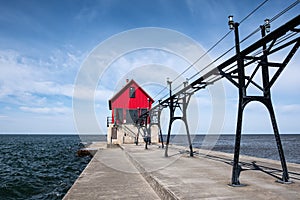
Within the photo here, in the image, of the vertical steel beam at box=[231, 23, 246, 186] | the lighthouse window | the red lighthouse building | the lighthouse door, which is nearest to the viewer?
the vertical steel beam at box=[231, 23, 246, 186]

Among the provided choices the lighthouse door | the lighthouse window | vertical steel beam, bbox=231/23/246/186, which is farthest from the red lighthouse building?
A: vertical steel beam, bbox=231/23/246/186

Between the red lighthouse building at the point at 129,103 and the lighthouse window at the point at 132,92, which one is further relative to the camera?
the lighthouse window at the point at 132,92

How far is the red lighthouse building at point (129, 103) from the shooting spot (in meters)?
34.9

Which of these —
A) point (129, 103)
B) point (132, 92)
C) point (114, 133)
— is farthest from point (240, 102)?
point (132, 92)

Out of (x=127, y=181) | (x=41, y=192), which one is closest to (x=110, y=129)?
(x=41, y=192)

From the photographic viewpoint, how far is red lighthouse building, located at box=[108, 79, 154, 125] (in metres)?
34.9

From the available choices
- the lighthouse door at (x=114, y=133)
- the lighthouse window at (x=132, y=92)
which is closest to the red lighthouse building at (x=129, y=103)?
the lighthouse window at (x=132, y=92)

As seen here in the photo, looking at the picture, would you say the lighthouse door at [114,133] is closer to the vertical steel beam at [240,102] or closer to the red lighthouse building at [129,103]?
the red lighthouse building at [129,103]

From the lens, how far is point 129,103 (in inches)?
1406

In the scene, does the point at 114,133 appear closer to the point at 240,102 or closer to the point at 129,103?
the point at 129,103

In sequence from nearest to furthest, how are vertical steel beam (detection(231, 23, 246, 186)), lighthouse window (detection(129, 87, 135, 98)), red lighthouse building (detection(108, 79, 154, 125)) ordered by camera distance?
vertical steel beam (detection(231, 23, 246, 186)) → red lighthouse building (detection(108, 79, 154, 125)) → lighthouse window (detection(129, 87, 135, 98))

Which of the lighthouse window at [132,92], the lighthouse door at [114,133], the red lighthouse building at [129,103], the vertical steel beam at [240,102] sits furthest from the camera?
the lighthouse window at [132,92]

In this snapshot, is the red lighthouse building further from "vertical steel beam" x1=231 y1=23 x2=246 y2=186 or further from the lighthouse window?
"vertical steel beam" x1=231 y1=23 x2=246 y2=186

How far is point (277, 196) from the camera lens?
5.43 metres
